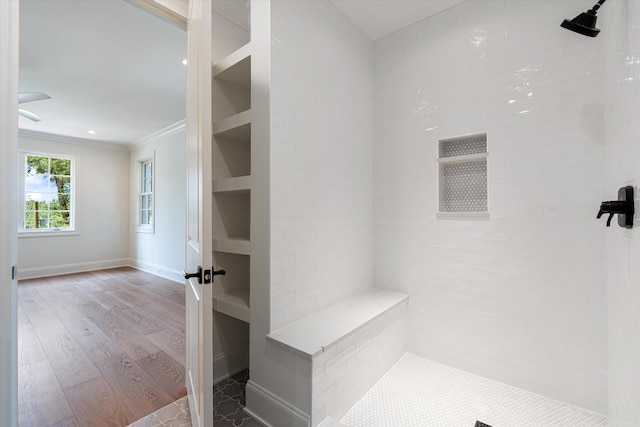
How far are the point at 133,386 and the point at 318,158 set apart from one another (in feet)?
6.92

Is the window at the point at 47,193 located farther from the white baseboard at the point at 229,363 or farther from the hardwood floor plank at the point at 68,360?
the white baseboard at the point at 229,363

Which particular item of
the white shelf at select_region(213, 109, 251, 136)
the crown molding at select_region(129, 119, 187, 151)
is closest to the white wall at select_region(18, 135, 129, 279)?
the crown molding at select_region(129, 119, 187, 151)

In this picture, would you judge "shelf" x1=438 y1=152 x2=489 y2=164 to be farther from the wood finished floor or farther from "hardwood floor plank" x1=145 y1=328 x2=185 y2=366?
"hardwood floor plank" x1=145 y1=328 x2=185 y2=366

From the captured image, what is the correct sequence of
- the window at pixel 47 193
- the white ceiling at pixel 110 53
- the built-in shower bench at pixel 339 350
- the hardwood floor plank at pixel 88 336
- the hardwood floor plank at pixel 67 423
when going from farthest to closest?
the window at pixel 47 193, the hardwood floor plank at pixel 88 336, the white ceiling at pixel 110 53, the hardwood floor plank at pixel 67 423, the built-in shower bench at pixel 339 350

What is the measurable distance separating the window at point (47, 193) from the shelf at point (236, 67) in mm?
5664

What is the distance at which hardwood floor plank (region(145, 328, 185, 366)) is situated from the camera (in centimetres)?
242

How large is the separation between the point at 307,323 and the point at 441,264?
1.20 m

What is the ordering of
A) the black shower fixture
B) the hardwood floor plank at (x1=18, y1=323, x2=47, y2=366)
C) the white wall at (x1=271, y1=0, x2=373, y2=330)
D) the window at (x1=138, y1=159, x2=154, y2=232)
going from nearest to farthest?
1. the black shower fixture
2. the white wall at (x1=271, y1=0, x2=373, y2=330)
3. the hardwood floor plank at (x1=18, y1=323, x2=47, y2=366)
4. the window at (x1=138, y1=159, x2=154, y2=232)

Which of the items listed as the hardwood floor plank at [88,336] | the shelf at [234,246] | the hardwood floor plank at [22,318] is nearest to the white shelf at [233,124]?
the shelf at [234,246]

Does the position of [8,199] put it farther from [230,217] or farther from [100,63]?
[100,63]

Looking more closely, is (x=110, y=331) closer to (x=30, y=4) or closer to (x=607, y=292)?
(x=30, y=4)

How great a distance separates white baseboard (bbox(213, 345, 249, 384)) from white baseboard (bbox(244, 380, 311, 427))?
1.48 feet

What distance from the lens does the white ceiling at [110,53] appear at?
2.20 m

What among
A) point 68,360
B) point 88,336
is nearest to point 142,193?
point 88,336
